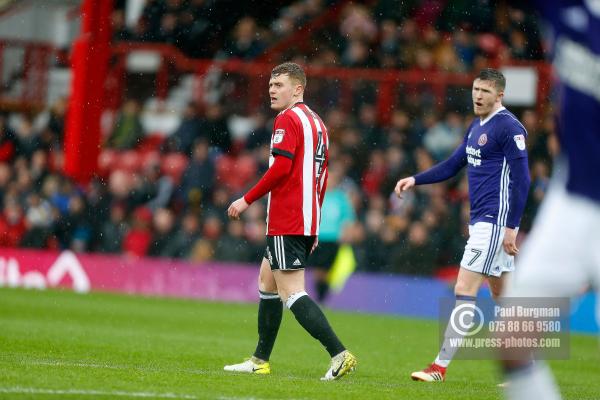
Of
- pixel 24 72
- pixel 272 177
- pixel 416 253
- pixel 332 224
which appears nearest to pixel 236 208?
pixel 272 177

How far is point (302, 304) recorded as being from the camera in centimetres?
827

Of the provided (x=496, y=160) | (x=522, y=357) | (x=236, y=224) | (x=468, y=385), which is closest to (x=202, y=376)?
(x=468, y=385)

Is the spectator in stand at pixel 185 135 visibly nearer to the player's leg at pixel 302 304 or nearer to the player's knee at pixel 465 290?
the player's knee at pixel 465 290

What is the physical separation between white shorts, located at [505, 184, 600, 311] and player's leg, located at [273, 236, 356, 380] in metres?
3.39

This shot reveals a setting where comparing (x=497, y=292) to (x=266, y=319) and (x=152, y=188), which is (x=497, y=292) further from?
(x=152, y=188)

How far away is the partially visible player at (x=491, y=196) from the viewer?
8.86 meters

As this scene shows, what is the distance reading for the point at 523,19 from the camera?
20.5m

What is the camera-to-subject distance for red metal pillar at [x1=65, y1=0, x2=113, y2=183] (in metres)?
21.0

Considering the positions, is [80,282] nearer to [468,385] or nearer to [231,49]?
[231,49]

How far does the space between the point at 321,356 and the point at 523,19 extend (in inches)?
448

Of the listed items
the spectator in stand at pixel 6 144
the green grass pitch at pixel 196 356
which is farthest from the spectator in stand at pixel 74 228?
the green grass pitch at pixel 196 356

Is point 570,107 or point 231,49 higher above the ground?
point 231,49

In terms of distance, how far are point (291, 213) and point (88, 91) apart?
44.6 feet

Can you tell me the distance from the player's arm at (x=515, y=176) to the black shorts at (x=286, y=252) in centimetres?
164
